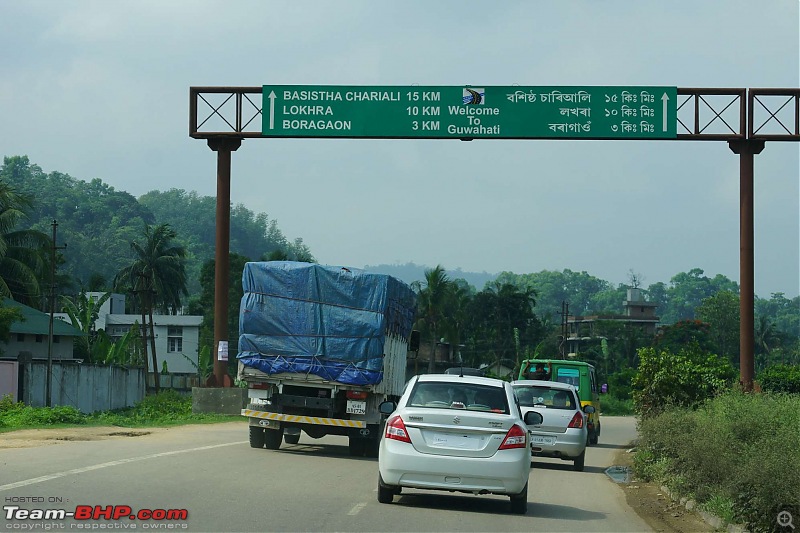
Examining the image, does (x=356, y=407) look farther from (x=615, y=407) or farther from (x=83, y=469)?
(x=615, y=407)

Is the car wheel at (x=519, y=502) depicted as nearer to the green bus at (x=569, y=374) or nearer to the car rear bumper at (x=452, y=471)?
the car rear bumper at (x=452, y=471)

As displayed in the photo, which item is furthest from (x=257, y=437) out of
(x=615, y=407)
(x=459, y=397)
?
(x=615, y=407)

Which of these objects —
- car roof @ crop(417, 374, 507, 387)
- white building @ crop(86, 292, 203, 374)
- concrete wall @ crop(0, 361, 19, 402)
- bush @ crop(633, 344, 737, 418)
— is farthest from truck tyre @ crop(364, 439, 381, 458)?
white building @ crop(86, 292, 203, 374)

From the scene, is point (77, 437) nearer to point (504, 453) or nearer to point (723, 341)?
point (504, 453)

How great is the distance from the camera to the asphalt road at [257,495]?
35.3ft

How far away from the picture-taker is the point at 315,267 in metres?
19.6

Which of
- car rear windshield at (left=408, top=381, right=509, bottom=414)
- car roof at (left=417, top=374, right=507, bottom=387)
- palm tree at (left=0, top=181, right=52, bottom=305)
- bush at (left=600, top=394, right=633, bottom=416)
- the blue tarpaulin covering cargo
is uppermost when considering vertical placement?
palm tree at (left=0, top=181, right=52, bottom=305)

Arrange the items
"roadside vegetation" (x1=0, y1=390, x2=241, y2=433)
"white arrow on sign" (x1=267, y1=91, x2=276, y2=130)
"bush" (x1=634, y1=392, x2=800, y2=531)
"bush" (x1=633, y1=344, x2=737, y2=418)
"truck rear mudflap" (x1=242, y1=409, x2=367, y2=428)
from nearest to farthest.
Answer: "bush" (x1=634, y1=392, x2=800, y2=531)
"truck rear mudflap" (x1=242, y1=409, x2=367, y2=428)
"bush" (x1=633, y1=344, x2=737, y2=418)
"roadside vegetation" (x1=0, y1=390, x2=241, y2=433)
"white arrow on sign" (x1=267, y1=91, x2=276, y2=130)

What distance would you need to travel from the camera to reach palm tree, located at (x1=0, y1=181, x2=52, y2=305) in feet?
189

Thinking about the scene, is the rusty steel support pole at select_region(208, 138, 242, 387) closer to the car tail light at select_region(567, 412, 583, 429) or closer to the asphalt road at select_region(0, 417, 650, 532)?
the asphalt road at select_region(0, 417, 650, 532)

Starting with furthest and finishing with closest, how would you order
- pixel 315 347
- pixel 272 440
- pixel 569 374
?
pixel 569 374 < pixel 272 440 < pixel 315 347

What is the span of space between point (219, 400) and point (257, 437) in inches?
456

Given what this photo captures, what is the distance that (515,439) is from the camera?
41.2ft

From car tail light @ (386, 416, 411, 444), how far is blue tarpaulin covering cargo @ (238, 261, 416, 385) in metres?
6.46
